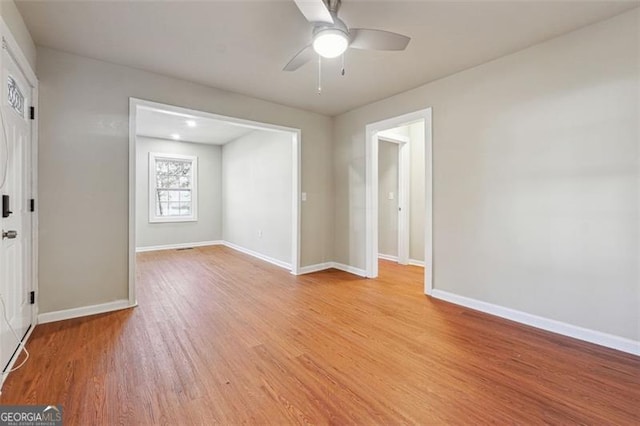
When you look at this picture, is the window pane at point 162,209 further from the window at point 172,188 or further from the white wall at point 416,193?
the white wall at point 416,193

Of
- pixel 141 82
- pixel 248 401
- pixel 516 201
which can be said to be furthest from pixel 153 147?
pixel 516 201

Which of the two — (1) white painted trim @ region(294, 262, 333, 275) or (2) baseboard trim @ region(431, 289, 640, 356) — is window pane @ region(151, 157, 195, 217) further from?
(2) baseboard trim @ region(431, 289, 640, 356)

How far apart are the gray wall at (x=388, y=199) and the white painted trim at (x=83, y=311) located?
14.2ft

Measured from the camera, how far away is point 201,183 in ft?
23.7

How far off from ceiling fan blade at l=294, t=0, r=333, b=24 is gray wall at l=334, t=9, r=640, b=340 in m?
2.02

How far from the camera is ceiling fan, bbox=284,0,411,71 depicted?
5.81ft

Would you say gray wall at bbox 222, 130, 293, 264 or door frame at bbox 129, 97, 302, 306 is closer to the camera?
door frame at bbox 129, 97, 302, 306

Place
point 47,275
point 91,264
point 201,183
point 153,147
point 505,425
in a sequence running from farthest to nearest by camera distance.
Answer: point 201,183, point 153,147, point 91,264, point 47,275, point 505,425

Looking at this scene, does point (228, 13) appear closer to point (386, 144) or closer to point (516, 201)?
point (516, 201)

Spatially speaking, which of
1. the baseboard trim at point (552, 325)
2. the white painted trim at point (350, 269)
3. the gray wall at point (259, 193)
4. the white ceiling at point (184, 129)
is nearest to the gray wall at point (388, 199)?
the white painted trim at point (350, 269)

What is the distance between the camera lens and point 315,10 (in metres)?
1.67

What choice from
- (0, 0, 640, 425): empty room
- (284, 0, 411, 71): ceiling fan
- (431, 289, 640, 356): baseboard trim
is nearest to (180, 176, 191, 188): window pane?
(0, 0, 640, 425): empty room

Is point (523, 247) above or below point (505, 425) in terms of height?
above

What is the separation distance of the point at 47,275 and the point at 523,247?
4445 millimetres
